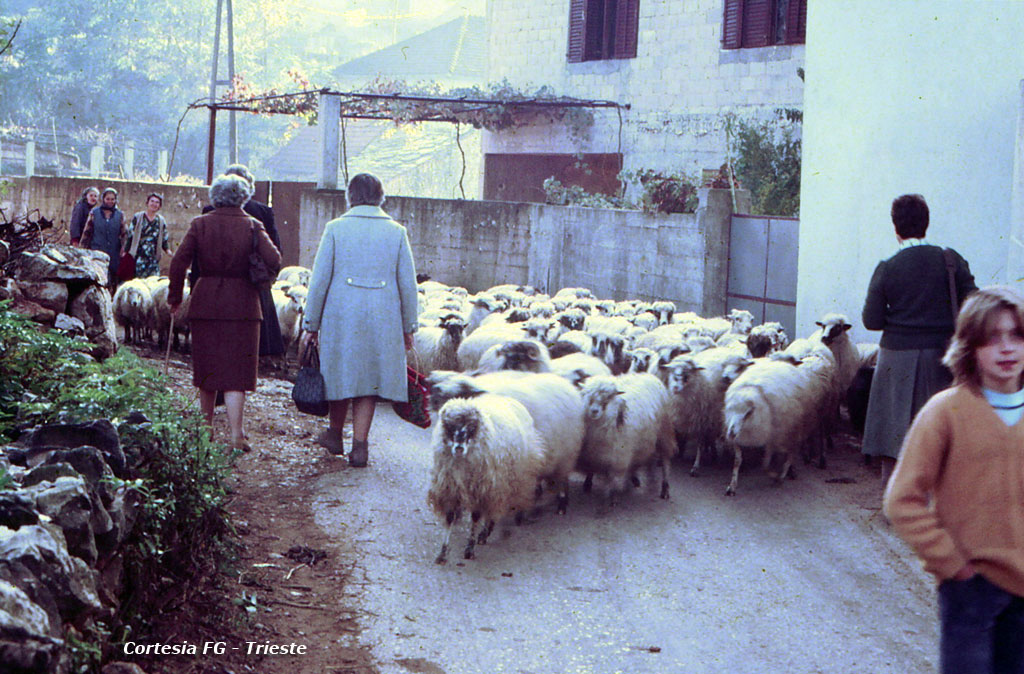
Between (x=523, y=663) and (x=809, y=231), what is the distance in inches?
278

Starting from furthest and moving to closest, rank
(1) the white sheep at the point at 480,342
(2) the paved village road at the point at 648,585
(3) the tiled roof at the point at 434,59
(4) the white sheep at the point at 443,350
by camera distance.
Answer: (3) the tiled roof at the point at 434,59
(4) the white sheep at the point at 443,350
(1) the white sheep at the point at 480,342
(2) the paved village road at the point at 648,585

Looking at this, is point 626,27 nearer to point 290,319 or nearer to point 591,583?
point 290,319

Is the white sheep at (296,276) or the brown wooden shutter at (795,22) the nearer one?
the white sheep at (296,276)

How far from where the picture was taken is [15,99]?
4269 centimetres

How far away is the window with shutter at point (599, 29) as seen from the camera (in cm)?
2069

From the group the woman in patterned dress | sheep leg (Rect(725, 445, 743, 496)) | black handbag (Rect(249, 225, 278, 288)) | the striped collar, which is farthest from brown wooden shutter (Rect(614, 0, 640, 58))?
the striped collar

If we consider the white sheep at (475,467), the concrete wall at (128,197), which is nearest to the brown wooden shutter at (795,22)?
the concrete wall at (128,197)

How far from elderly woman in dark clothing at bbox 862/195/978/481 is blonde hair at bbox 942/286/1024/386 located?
11.7 feet

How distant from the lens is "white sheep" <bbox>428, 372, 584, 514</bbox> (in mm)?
6723

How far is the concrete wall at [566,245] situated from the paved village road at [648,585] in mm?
6247

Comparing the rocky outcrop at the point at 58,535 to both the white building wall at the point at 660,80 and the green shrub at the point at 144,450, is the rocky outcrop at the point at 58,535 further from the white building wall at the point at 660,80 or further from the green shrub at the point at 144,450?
the white building wall at the point at 660,80

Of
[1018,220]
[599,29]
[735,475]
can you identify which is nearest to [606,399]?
[735,475]

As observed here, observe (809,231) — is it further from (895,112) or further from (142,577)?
(142,577)

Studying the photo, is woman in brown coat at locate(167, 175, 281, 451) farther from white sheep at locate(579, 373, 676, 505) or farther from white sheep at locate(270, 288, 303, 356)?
white sheep at locate(270, 288, 303, 356)
